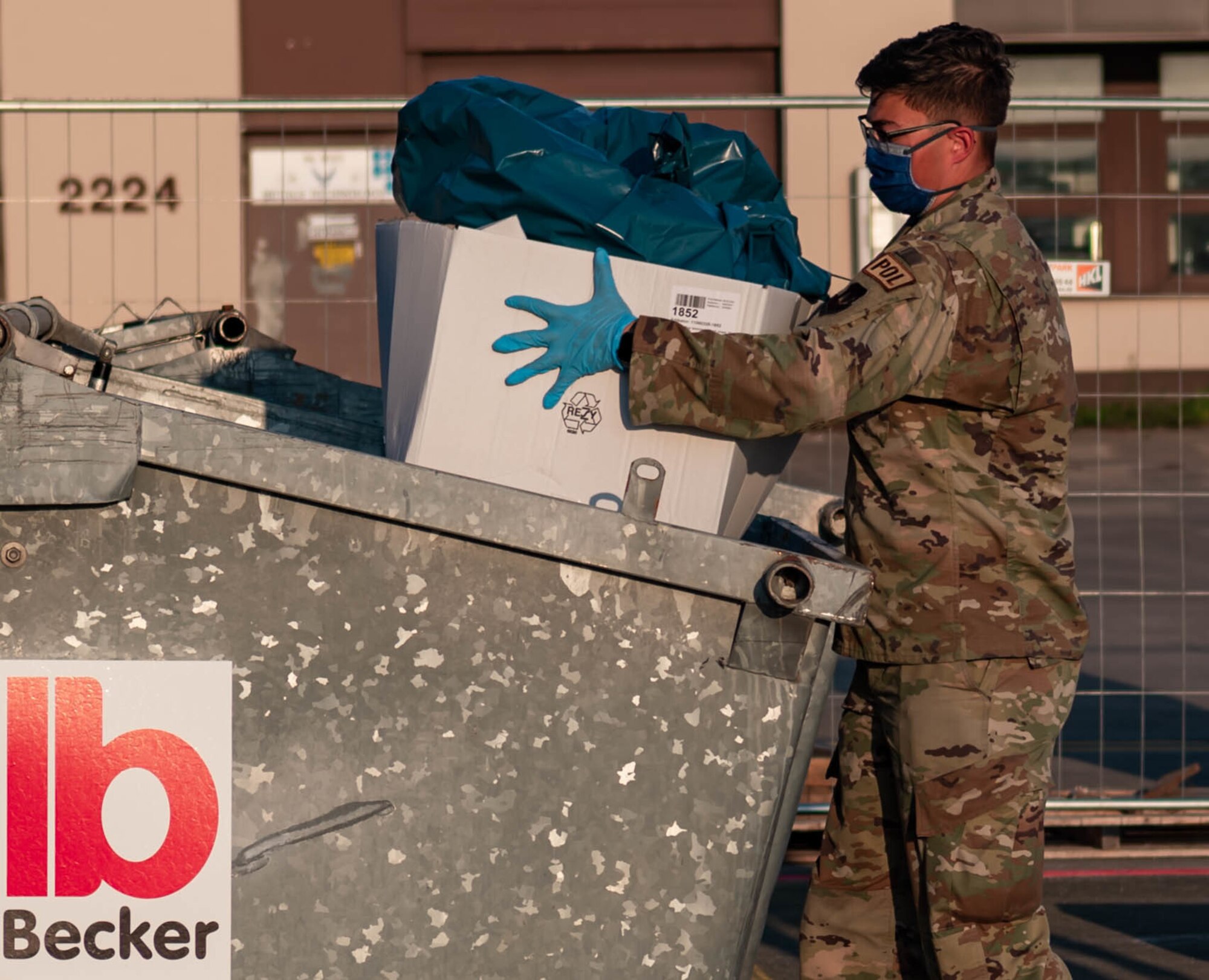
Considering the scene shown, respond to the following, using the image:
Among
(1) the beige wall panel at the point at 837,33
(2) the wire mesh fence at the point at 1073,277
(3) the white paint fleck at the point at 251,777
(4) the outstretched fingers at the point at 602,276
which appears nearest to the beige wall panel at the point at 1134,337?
(2) the wire mesh fence at the point at 1073,277

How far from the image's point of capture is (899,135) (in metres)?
2.48

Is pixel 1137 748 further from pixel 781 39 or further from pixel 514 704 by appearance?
pixel 781 39

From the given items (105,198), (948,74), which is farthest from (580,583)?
(105,198)

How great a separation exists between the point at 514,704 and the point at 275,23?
1036 cm

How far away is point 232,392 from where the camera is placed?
309 cm

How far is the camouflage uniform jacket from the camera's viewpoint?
2289 mm

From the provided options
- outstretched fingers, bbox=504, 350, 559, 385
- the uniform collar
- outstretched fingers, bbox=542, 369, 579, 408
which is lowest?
outstretched fingers, bbox=542, 369, 579, 408

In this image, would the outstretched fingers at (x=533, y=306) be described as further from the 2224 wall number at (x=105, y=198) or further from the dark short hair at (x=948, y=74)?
the 2224 wall number at (x=105, y=198)

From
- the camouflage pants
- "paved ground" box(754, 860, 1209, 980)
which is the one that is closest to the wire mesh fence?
"paved ground" box(754, 860, 1209, 980)

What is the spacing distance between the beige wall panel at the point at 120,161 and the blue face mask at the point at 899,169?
230cm

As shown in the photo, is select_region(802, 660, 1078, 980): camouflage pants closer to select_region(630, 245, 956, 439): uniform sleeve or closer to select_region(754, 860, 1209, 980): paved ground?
select_region(630, 245, 956, 439): uniform sleeve

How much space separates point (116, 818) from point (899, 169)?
1423 millimetres

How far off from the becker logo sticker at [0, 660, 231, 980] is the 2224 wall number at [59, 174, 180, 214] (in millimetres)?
3291

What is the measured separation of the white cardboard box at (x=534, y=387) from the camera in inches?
88.9
